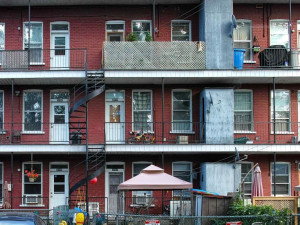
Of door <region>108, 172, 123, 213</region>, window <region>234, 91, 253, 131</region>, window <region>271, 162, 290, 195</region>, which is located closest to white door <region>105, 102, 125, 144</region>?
door <region>108, 172, 123, 213</region>

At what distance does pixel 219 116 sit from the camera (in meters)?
26.0

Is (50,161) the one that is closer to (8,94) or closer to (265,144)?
(8,94)

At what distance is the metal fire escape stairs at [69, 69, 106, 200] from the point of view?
2472cm

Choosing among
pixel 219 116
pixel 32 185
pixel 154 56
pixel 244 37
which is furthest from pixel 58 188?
pixel 244 37

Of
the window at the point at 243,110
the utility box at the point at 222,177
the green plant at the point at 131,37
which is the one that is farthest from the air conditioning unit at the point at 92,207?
the green plant at the point at 131,37

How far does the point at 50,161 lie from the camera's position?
89.2ft

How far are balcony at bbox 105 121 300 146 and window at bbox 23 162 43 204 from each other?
138 inches

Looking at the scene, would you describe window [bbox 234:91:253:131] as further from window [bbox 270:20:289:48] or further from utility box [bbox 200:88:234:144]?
window [bbox 270:20:289:48]

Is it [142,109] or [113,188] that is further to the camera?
[142,109]

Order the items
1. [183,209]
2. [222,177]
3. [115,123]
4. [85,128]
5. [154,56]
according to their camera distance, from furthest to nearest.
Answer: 1. [115,123]
2. [154,56]
3. [222,177]
4. [85,128]
5. [183,209]

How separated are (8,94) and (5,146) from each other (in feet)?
9.64

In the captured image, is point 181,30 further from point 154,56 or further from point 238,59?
point 238,59

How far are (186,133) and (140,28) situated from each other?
5114 millimetres

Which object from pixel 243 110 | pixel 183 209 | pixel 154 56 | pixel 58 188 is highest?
pixel 154 56
